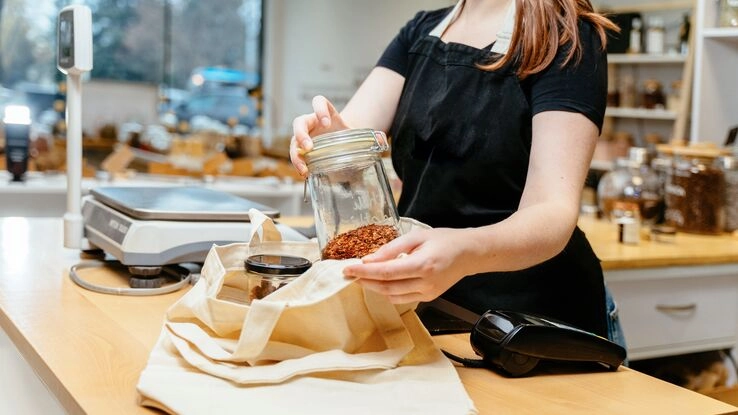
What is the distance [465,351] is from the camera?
1050 mm

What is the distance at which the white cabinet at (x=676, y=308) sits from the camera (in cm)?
207

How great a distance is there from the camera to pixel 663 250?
7.10 feet

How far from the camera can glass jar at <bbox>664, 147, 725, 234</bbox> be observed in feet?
8.09

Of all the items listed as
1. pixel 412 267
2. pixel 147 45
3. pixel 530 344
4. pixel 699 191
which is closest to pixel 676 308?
pixel 699 191

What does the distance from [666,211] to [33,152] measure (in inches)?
107

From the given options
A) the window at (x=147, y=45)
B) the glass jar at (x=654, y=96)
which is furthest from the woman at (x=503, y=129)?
the window at (x=147, y=45)

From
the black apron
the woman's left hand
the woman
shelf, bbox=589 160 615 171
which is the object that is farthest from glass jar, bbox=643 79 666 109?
the woman's left hand

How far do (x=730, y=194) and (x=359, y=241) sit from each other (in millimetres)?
1861

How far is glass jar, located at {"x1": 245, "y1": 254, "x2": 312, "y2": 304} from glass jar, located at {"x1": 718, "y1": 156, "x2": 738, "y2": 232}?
70.9 inches

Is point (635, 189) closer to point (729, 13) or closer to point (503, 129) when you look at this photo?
point (729, 13)

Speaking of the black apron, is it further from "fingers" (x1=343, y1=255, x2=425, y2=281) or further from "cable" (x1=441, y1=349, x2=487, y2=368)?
"fingers" (x1=343, y1=255, x2=425, y2=281)

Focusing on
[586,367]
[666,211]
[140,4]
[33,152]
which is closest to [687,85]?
[666,211]

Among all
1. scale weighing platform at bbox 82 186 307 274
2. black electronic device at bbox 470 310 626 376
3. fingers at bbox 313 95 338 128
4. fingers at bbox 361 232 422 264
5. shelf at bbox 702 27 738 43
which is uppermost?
shelf at bbox 702 27 738 43

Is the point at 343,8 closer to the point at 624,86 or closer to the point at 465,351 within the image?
the point at 624,86
